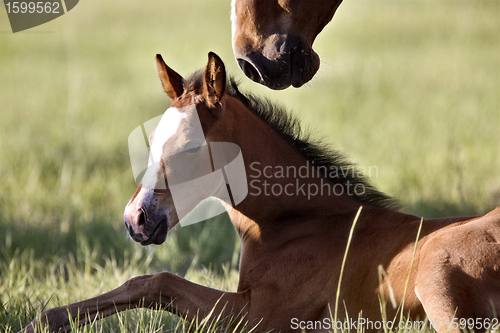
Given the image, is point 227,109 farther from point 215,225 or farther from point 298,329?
point 215,225

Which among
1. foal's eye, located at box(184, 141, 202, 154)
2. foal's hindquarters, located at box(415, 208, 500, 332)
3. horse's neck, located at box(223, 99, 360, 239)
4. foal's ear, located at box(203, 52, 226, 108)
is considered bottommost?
foal's hindquarters, located at box(415, 208, 500, 332)

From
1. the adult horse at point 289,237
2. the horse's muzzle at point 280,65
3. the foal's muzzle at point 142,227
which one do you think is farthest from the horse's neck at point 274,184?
the foal's muzzle at point 142,227

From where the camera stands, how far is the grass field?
181 inches

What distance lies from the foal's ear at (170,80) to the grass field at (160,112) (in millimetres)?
775

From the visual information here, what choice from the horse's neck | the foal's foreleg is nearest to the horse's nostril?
the foal's foreleg

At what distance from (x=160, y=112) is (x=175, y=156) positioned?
6.96 m

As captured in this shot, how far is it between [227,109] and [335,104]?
22.8 feet

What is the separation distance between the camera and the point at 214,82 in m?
2.83

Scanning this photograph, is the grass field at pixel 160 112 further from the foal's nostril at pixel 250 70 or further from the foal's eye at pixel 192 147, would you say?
the foal's eye at pixel 192 147

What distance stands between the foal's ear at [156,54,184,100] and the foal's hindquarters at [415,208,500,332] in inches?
60.0

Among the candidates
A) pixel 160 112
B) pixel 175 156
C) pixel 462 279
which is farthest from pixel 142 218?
pixel 160 112

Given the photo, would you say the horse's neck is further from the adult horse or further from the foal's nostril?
the foal's nostril

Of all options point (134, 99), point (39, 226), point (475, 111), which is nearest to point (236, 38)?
point (39, 226)

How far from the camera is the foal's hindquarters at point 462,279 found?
2.32m
